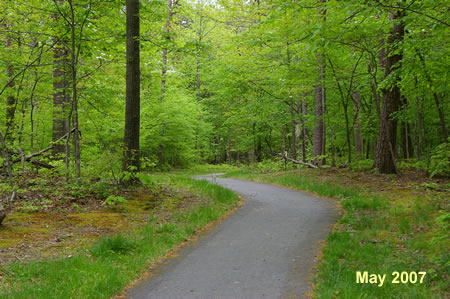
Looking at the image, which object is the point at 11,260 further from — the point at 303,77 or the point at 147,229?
the point at 303,77

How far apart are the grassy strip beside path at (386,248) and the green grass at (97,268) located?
102 inches

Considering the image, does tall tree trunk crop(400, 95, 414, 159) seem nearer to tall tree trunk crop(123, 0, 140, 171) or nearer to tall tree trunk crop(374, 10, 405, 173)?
tall tree trunk crop(374, 10, 405, 173)

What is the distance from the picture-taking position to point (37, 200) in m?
7.72

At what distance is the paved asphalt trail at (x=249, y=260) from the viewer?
4020 mm

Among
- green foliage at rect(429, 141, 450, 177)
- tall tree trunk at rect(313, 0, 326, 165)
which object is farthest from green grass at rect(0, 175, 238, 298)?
tall tree trunk at rect(313, 0, 326, 165)

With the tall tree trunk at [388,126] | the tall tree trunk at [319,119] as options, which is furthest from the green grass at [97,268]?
the tall tree trunk at [319,119]

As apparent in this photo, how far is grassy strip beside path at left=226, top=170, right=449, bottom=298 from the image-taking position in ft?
12.1

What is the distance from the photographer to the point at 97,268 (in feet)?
14.6

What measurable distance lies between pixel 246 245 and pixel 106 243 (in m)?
2.39

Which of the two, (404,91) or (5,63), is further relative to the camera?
(404,91)

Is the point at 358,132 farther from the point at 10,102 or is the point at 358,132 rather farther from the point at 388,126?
the point at 10,102

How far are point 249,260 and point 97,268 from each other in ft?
7.26

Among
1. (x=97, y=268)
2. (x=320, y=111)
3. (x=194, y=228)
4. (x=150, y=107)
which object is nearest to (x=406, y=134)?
(x=320, y=111)

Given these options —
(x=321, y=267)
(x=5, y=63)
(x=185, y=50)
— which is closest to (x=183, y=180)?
(x=185, y=50)
